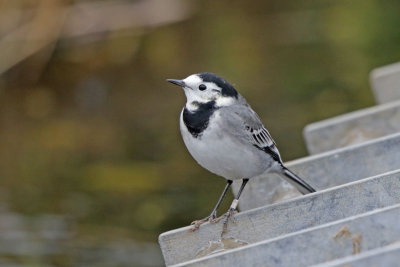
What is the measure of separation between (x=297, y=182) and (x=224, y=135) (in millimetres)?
521

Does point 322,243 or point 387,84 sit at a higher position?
point 322,243

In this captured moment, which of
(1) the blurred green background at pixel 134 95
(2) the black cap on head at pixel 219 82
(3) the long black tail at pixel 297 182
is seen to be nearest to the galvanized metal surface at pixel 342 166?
(3) the long black tail at pixel 297 182

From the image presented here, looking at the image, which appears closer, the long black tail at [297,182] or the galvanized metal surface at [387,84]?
the long black tail at [297,182]

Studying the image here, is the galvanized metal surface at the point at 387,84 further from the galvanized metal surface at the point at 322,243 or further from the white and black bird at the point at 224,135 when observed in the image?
the galvanized metal surface at the point at 322,243

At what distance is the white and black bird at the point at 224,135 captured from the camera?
527 cm

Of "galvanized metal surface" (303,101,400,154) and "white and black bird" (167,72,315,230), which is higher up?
"white and black bird" (167,72,315,230)

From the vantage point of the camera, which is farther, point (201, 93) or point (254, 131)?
point (254, 131)

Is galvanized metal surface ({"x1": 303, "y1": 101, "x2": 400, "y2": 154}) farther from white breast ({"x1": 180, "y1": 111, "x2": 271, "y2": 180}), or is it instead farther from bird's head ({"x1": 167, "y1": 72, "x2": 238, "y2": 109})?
bird's head ({"x1": 167, "y1": 72, "x2": 238, "y2": 109})

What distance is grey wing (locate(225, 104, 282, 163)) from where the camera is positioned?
5.52 metres

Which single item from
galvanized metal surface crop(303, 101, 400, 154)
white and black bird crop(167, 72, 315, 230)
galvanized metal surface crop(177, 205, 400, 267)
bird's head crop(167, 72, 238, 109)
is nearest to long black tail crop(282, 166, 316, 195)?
white and black bird crop(167, 72, 315, 230)

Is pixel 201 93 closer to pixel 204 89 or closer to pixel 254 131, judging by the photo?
pixel 204 89

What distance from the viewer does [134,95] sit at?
11.7 m

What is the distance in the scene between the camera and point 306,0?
14.7 meters

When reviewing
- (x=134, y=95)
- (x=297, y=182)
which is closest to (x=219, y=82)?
(x=297, y=182)
